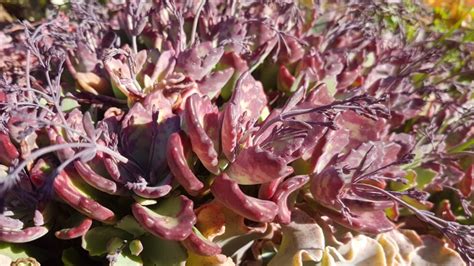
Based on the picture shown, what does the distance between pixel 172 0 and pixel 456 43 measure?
0.80m

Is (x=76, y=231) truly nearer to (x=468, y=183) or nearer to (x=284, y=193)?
(x=284, y=193)

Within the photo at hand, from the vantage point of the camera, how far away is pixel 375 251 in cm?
103

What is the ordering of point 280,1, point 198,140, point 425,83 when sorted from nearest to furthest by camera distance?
point 198,140 → point 280,1 → point 425,83

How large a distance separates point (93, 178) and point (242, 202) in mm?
232

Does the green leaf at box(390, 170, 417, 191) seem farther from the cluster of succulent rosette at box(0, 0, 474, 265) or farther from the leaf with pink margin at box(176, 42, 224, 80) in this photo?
the leaf with pink margin at box(176, 42, 224, 80)

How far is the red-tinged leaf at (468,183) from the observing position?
3.93ft

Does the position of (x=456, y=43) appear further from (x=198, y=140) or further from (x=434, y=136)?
(x=198, y=140)

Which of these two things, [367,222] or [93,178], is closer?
[93,178]

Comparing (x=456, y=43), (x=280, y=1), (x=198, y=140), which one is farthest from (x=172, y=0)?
(x=456, y=43)

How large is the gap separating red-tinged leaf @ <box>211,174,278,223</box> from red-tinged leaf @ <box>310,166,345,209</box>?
0.38 feet

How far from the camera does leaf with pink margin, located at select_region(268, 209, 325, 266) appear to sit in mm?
982

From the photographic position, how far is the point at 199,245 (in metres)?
0.86

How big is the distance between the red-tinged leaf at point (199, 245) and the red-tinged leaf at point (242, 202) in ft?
0.23

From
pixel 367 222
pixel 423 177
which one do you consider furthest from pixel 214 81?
pixel 423 177
